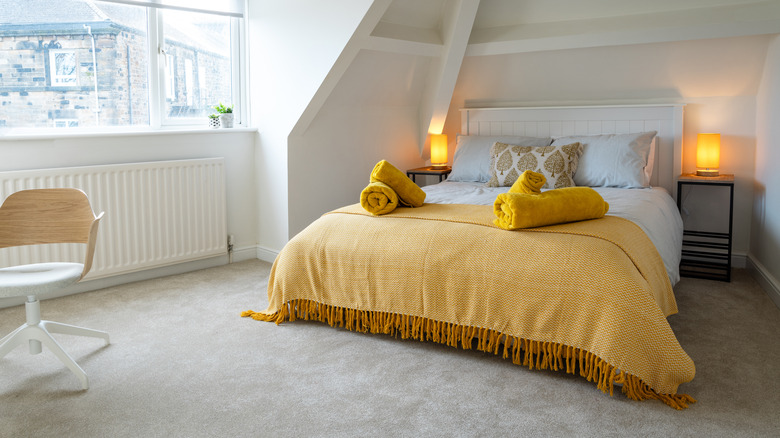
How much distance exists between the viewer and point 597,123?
4602 millimetres

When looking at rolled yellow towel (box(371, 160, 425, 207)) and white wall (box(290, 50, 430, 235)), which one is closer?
rolled yellow towel (box(371, 160, 425, 207))

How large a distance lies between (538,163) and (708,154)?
108cm

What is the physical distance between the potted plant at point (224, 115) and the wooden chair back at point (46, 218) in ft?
5.04

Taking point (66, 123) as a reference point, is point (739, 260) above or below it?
below

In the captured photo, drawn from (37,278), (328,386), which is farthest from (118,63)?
(328,386)

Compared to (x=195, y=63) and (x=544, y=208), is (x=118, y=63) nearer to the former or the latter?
(x=195, y=63)

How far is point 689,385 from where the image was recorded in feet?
Result: 8.11

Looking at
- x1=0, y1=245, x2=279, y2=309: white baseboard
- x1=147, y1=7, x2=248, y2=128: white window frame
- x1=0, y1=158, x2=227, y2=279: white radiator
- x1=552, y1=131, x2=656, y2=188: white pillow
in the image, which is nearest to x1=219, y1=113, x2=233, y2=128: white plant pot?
x1=147, y1=7, x2=248, y2=128: white window frame

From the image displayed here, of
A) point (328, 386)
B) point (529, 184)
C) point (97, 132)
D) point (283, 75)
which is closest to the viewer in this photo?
point (328, 386)

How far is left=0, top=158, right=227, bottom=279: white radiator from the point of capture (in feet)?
11.4

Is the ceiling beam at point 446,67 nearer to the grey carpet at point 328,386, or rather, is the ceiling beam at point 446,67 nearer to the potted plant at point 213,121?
the potted plant at point 213,121

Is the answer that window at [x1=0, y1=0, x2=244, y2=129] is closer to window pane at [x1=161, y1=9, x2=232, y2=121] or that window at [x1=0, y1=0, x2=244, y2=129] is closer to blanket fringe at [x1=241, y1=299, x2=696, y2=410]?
window pane at [x1=161, y1=9, x2=232, y2=121]

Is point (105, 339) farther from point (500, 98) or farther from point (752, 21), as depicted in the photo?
point (752, 21)

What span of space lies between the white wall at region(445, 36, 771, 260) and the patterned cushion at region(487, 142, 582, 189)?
670 millimetres
